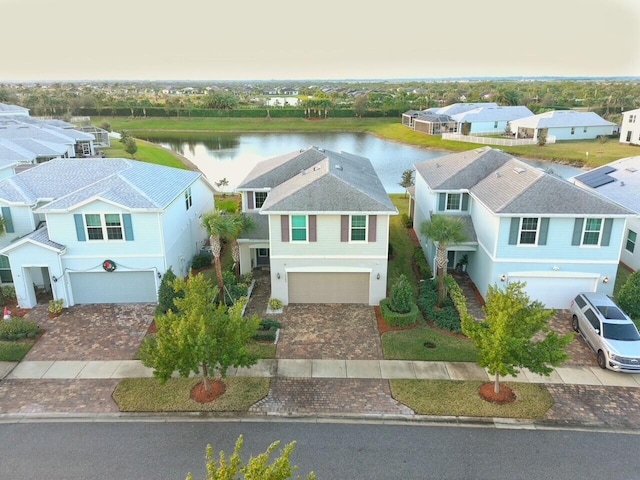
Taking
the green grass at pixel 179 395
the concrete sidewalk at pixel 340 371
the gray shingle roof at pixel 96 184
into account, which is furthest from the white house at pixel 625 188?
the gray shingle roof at pixel 96 184

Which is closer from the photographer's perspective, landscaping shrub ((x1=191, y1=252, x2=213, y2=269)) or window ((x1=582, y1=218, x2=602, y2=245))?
window ((x1=582, y1=218, x2=602, y2=245))

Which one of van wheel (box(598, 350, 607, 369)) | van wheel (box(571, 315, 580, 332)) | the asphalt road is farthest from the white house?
the asphalt road

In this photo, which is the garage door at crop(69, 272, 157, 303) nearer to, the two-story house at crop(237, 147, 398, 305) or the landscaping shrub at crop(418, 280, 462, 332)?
the two-story house at crop(237, 147, 398, 305)

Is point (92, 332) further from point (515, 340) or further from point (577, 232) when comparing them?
point (577, 232)

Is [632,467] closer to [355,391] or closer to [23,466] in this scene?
[355,391]

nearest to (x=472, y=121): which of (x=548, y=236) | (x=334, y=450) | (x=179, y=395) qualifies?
(x=548, y=236)

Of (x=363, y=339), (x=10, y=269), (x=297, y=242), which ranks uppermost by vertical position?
(x=297, y=242)

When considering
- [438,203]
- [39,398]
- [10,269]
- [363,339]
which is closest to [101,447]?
[39,398]
